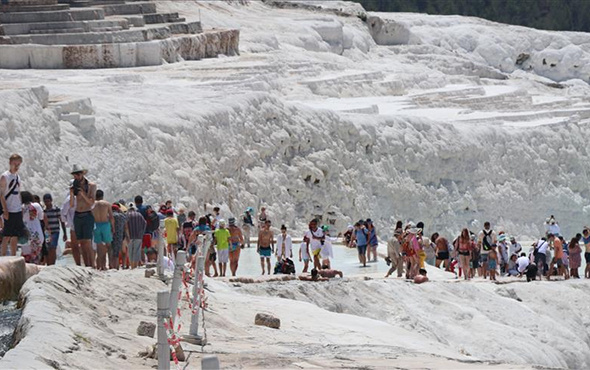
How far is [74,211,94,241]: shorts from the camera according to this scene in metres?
15.8

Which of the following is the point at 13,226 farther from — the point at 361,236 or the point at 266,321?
the point at 361,236

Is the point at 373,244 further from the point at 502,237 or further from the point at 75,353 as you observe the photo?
the point at 75,353

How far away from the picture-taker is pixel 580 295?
23.1 m

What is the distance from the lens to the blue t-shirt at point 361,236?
2327cm

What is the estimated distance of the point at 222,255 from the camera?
66.5 ft

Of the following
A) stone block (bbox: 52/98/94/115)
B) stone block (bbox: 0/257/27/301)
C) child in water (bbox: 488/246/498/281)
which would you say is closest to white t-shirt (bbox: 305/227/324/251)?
child in water (bbox: 488/246/498/281)

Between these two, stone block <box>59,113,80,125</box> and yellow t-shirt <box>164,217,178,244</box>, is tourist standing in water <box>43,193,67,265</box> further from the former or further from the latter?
stone block <box>59,113,80,125</box>

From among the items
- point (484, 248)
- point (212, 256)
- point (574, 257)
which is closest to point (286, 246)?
point (212, 256)

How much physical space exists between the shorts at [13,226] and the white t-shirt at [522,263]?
1038 centimetres

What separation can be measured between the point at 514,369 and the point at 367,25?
164 feet

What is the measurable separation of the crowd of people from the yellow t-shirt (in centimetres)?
1

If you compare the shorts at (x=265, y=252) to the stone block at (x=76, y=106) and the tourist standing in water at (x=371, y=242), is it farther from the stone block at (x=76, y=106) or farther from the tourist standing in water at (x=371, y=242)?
the stone block at (x=76, y=106)

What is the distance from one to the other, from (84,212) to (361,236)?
8.15 metres

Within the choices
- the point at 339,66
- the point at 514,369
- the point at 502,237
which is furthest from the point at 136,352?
the point at 339,66
